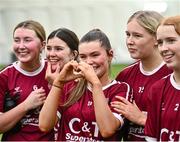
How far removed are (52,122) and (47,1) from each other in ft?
44.1

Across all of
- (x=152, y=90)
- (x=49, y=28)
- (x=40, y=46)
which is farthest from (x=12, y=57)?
(x=152, y=90)

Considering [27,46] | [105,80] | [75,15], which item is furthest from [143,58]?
[75,15]

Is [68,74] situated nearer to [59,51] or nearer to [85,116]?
[85,116]

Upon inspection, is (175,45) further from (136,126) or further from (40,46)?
(40,46)

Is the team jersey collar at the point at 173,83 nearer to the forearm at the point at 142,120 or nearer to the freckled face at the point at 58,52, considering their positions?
the forearm at the point at 142,120

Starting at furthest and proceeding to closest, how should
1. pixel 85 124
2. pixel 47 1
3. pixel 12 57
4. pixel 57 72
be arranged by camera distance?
1. pixel 47 1
2. pixel 12 57
3. pixel 57 72
4. pixel 85 124

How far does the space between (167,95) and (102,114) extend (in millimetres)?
483

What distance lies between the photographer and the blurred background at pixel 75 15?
17578 millimetres

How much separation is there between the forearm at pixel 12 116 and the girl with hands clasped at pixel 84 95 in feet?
1.43

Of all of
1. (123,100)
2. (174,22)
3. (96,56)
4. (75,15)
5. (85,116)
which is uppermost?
(75,15)

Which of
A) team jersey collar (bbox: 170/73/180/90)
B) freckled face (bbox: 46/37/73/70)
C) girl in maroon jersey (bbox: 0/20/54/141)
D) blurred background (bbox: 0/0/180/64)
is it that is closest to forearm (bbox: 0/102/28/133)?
girl in maroon jersey (bbox: 0/20/54/141)

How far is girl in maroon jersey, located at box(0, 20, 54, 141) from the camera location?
18.8 ft

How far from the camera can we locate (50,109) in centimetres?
515

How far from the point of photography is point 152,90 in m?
4.86
